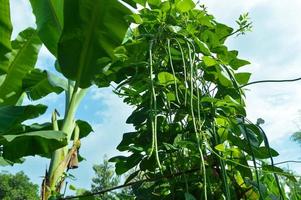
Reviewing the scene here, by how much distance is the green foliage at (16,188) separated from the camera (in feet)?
71.9

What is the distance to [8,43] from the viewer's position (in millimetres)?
2359

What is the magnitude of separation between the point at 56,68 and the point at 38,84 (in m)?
0.21

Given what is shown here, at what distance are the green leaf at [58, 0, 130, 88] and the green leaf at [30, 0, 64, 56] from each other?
38 cm

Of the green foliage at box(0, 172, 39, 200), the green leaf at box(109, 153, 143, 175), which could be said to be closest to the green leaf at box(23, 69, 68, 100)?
the green leaf at box(109, 153, 143, 175)

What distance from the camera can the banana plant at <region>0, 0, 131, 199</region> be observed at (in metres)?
1.79

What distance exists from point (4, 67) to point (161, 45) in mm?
1728

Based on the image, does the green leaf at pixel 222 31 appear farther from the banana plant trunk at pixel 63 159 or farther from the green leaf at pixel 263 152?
the banana plant trunk at pixel 63 159

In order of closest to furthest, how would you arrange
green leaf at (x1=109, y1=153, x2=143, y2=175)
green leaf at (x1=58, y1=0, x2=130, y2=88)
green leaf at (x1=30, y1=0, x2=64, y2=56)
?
green leaf at (x1=109, y1=153, x2=143, y2=175), green leaf at (x1=58, y1=0, x2=130, y2=88), green leaf at (x1=30, y1=0, x2=64, y2=56)

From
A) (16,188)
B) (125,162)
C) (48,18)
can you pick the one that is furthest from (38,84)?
(16,188)

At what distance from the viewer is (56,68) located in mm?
2576

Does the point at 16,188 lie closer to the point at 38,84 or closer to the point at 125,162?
the point at 38,84

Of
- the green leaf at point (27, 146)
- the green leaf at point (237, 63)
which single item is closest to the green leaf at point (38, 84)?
the green leaf at point (27, 146)

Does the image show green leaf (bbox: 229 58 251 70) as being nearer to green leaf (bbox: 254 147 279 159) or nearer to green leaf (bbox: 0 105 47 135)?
green leaf (bbox: 254 147 279 159)

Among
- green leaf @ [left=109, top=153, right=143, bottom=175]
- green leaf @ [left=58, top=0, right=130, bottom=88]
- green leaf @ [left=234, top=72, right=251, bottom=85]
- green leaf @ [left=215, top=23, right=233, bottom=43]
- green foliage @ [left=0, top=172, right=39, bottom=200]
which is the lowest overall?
green leaf @ [left=109, top=153, right=143, bottom=175]
